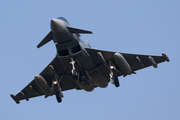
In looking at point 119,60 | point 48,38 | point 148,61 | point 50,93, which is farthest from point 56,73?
point 148,61

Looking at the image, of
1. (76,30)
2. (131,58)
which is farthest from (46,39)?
(131,58)

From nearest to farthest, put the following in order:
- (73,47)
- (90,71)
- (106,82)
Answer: (73,47)
(90,71)
(106,82)

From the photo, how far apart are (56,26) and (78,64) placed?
4102 millimetres

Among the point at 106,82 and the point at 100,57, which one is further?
the point at 106,82

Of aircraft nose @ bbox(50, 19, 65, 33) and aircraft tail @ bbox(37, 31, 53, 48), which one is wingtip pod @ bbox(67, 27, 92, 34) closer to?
aircraft nose @ bbox(50, 19, 65, 33)

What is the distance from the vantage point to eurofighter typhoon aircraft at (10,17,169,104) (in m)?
25.3

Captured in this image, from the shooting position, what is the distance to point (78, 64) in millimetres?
26203

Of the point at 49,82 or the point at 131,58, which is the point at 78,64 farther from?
the point at 131,58

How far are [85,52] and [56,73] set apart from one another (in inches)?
152

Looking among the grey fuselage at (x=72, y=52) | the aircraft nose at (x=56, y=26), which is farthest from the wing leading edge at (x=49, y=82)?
the aircraft nose at (x=56, y=26)

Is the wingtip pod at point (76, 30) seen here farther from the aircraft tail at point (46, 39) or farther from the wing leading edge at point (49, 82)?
the wing leading edge at point (49, 82)

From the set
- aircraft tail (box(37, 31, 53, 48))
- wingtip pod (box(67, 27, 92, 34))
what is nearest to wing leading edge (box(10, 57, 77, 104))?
aircraft tail (box(37, 31, 53, 48))

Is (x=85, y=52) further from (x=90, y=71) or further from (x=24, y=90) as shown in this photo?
(x=24, y=90)

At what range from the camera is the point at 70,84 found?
101 feet
